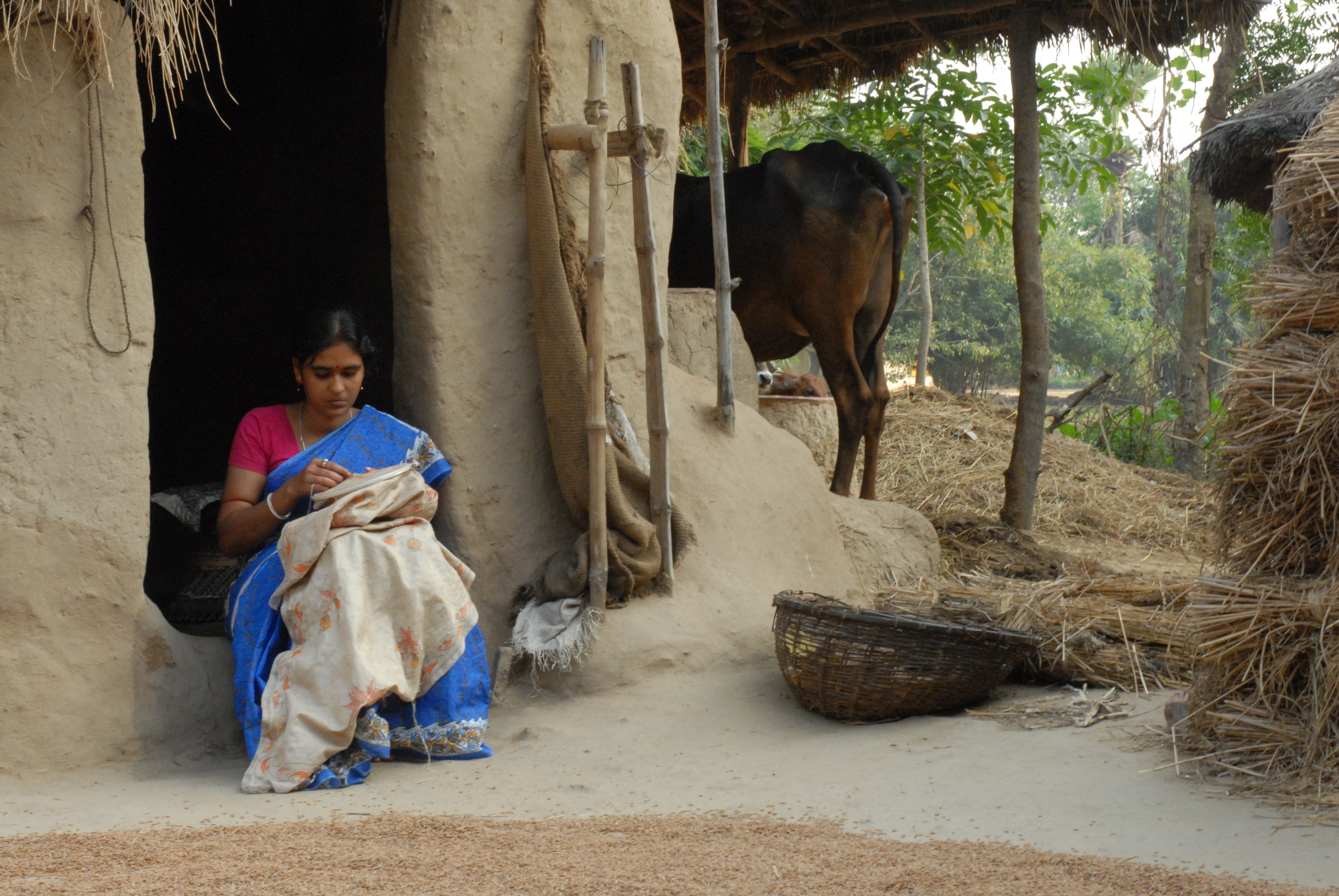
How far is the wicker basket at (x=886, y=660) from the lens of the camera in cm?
345

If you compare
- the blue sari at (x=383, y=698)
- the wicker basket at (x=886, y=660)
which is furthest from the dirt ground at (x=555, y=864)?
the wicker basket at (x=886, y=660)

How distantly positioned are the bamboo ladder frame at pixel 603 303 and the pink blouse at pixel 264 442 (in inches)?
38.1

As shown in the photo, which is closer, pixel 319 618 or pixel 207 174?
pixel 319 618

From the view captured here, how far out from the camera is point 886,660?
3.46 m

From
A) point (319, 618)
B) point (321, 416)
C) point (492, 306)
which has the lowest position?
point (319, 618)

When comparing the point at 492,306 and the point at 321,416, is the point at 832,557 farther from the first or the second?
the point at 321,416

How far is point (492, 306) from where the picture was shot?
395cm

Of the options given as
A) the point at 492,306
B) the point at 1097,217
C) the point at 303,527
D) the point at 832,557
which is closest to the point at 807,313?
the point at 832,557

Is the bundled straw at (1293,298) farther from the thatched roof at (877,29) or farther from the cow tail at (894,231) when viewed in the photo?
the cow tail at (894,231)

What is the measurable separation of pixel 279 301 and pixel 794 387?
4.47 meters

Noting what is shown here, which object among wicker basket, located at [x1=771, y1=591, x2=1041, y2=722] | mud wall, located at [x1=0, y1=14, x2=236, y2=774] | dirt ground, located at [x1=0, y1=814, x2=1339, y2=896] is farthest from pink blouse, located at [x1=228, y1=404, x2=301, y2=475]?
wicker basket, located at [x1=771, y1=591, x2=1041, y2=722]

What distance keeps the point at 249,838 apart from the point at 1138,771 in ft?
7.27

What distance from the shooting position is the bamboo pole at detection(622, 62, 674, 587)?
3.94 metres

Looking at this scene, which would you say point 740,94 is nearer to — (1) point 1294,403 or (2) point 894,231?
(2) point 894,231
